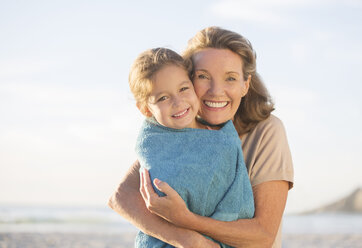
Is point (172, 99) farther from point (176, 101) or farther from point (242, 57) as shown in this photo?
point (242, 57)

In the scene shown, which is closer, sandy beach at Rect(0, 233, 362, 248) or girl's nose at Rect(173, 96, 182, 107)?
girl's nose at Rect(173, 96, 182, 107)

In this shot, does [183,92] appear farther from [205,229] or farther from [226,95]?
[205,229]

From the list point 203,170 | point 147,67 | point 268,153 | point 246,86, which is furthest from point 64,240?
point 203,170

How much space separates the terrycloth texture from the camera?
2.76m

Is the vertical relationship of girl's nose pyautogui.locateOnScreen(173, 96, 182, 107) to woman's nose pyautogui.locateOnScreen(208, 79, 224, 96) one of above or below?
below

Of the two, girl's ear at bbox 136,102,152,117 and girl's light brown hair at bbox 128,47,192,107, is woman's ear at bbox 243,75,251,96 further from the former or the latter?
girl's ear at bbox 136,102,152,117

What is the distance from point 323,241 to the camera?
11.3m

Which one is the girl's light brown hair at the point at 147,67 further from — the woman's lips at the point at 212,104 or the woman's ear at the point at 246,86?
the woman's ear at the point at 246,86

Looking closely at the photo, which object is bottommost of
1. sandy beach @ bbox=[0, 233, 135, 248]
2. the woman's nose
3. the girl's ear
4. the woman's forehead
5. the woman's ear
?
sandy beach @ bbox=[0, 233, 135, 248]

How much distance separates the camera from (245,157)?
10.7 feet

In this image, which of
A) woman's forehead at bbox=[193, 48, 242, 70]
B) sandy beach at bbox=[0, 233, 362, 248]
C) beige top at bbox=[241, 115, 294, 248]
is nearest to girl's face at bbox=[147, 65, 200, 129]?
woman's forehead at bbox=[193, 48, 242, 70]

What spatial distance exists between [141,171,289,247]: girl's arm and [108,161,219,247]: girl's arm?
0.06 metres

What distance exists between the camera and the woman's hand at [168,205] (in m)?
2.64

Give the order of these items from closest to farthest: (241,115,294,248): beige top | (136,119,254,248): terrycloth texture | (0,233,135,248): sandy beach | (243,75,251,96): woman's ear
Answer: (136,119,254,248): terrycloth texture → (241,115,294,248): beige top → (243,75,251,96): woman's ear → (0,233,135,248): sandy beach
